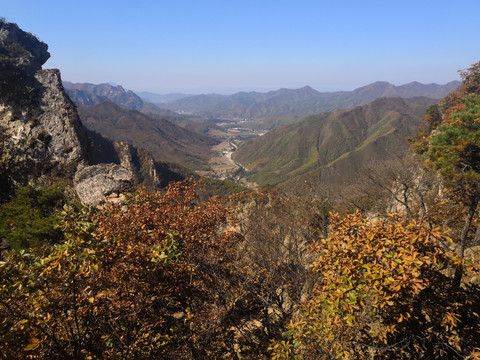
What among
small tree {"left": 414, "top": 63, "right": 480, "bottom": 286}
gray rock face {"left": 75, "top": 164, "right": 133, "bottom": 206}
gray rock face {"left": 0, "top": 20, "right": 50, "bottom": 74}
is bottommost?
A: gray rock face {"left": 75, "top": 164, "right": 133, "bottom": 206}

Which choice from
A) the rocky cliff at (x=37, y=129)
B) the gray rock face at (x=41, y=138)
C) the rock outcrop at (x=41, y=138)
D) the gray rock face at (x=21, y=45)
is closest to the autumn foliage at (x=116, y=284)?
the rock outcrop at (x=41, y=138)

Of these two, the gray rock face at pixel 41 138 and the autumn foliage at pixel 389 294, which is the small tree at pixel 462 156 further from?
the gray rock face at pixel 41 138

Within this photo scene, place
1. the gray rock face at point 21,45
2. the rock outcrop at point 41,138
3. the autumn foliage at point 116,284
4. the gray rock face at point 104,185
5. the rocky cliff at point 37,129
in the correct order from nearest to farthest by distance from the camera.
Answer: the autumn foliage at point 116,284 < the gray rock face at point 104,185 < the rock outcrop at point 41,138 < the rocky cliff at point 37,129 < the gray rock face at point 21,45

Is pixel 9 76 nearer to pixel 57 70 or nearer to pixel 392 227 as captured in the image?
pixel 57 70

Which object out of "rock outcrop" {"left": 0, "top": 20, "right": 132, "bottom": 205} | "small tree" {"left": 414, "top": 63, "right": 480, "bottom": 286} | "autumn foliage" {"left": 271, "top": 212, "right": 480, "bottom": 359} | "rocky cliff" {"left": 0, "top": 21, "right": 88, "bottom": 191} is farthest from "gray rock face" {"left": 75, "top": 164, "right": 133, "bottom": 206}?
"small tree" {"left": 414, "top": 63, "right": 480, "bottom": 286}

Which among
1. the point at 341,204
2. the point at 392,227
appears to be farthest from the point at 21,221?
the point at 341,204

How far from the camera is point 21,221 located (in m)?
21.6

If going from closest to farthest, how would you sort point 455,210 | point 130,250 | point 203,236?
point 130,250 → point 203,236 → point 455,210

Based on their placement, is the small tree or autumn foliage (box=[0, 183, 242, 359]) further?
the small tree

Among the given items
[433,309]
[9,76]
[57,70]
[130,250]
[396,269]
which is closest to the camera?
[396,269]

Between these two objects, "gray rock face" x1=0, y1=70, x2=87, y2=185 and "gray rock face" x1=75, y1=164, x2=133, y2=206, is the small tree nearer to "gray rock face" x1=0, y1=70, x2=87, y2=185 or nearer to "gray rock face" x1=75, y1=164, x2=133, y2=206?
"gray rock face" x1=75, y1=164, x2=133, y2=206

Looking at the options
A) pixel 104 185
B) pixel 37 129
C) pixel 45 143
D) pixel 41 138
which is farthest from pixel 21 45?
pixel 104 185

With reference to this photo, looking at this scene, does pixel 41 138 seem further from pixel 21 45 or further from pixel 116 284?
pixel 21 45

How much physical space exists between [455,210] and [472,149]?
5.99 metres
